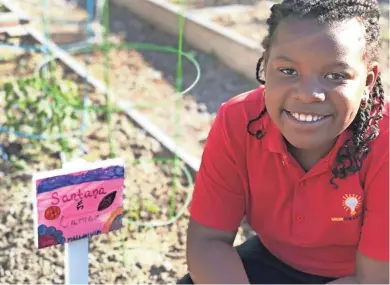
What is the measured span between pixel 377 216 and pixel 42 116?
179cm

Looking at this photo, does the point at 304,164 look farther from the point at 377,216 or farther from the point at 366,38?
the point at 366,38

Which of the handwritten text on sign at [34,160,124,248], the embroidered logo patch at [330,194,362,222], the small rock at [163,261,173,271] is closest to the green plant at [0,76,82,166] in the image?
the small rock at [163,261,173,271]

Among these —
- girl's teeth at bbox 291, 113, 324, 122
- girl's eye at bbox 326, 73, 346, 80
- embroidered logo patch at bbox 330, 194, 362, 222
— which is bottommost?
embroidered logo patch at bbox 330, 194, 362, 222

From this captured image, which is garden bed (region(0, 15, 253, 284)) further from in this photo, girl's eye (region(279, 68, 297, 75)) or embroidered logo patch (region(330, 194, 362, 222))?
embroidered logo patch (region(330, 194, 362, 222))

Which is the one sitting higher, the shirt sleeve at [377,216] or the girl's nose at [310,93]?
the girl's nose at [310,93]

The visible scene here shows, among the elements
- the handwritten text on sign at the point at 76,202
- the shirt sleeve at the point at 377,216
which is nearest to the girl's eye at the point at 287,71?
the shirt sleeve at the point at 377,216

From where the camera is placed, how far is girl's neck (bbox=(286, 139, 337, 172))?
177cm

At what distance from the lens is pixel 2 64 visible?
438 cm

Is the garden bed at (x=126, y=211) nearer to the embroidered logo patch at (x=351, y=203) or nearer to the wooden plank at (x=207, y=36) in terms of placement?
the wooden plank at (x=207, y=36)

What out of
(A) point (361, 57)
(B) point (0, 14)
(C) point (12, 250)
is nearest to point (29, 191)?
(C) point (12, 250)

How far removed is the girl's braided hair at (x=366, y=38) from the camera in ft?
5.18

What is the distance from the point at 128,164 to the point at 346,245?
155 cm

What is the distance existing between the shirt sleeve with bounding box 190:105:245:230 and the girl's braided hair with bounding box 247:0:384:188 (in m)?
0.09

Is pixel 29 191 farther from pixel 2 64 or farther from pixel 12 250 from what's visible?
pixel 2 64
